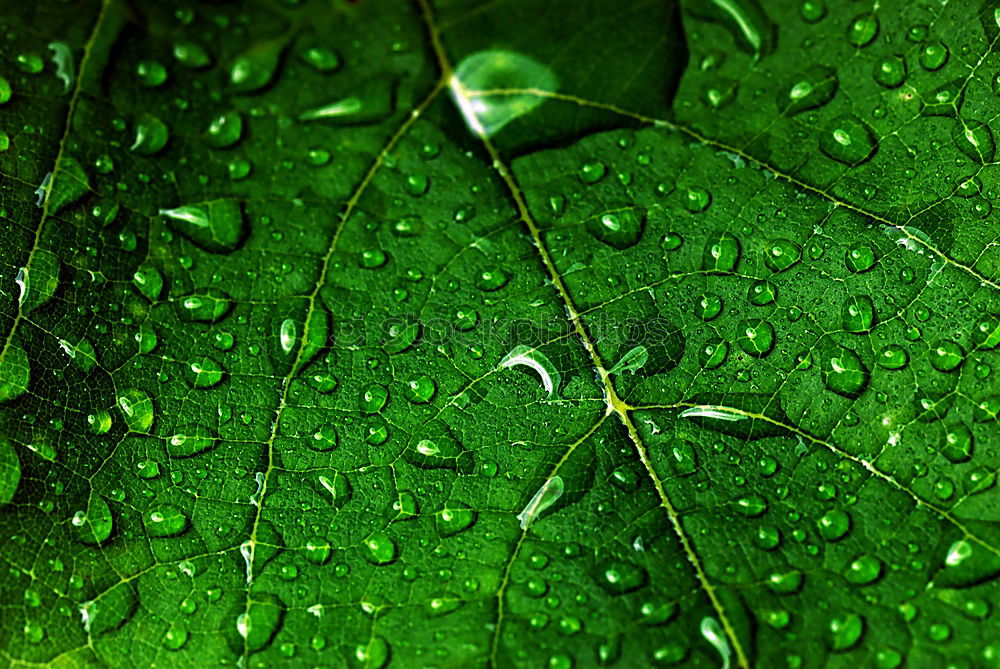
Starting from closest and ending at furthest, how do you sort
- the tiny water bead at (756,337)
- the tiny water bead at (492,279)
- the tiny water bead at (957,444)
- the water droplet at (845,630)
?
the water droplet at (845,630) → the tiny water bead at (957,444) → the tiny water bead at (756,337) → the tiny water bead at (492,279)

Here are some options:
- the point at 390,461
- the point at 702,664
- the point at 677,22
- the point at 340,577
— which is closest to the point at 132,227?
the point at 390,461

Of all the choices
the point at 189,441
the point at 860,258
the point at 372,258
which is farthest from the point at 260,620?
the point at 860,258

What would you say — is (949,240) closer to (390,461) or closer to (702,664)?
(702,664)

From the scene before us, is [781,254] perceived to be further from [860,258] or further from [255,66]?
[255,66]

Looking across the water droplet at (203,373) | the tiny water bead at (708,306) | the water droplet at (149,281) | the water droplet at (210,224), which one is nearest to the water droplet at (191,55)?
the water droplet at (210,224)

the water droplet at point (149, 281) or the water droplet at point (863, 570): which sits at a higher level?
the water droplet at point (149, 281)

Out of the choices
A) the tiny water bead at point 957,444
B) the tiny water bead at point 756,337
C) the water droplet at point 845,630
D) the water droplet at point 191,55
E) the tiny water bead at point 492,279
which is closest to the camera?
the water droplet at point 845,630

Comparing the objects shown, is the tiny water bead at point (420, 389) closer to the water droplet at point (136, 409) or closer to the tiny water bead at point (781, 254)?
the water droplet at point (136, 409)

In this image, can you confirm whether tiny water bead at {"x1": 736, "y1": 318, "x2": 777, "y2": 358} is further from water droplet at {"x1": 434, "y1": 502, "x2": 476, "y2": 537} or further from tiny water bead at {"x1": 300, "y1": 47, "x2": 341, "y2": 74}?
tiny water bead at {"x1": 300, "y1": 47, "x2": 341, "y2": 74}
